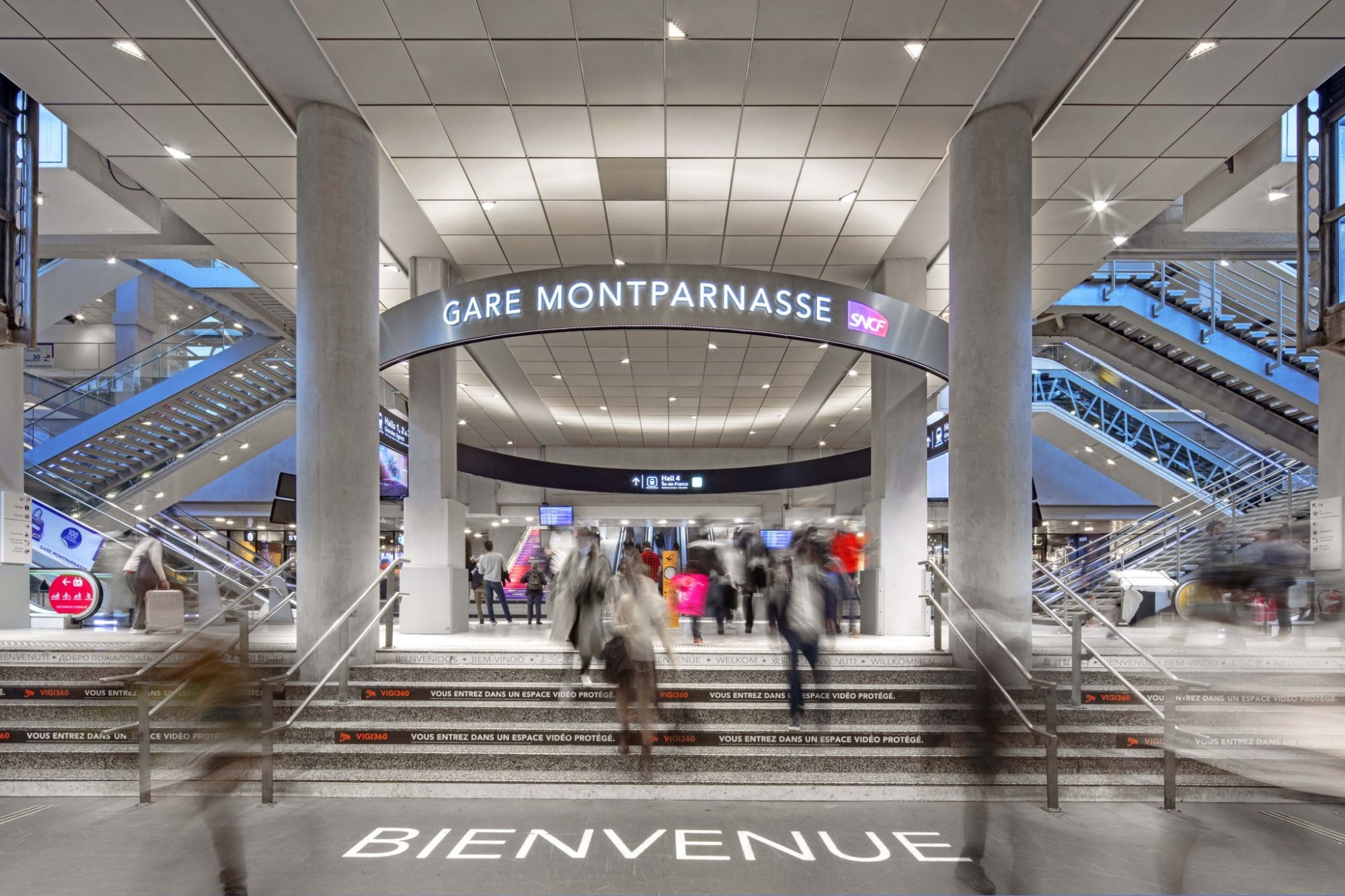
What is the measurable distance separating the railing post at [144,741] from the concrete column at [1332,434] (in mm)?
10815

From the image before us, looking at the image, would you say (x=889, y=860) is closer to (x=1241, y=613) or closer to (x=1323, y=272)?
(x=1241, y=613)

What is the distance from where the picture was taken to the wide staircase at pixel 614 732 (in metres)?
6.87

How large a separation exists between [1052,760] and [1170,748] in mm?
785

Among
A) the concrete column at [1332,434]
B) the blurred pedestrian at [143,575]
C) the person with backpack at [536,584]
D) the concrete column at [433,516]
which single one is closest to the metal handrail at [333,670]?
the concrete column at [433,516]

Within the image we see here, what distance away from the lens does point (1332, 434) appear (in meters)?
9.75

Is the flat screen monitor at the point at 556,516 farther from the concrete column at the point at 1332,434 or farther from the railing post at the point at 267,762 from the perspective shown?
the railing post at the point at 267,762

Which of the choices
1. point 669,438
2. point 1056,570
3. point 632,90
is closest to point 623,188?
point 632,90

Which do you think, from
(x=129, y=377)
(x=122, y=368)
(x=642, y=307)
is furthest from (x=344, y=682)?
(x=122, y=368)

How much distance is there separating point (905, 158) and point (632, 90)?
302cm

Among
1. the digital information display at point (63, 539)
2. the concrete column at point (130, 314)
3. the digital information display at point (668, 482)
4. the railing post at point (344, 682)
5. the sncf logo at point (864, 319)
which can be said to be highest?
the concrete column at point (130, 314)

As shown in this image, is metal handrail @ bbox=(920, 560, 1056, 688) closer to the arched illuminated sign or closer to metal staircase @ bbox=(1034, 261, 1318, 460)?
the arched illuminated sign

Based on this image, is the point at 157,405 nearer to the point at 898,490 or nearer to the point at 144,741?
the point at 144,741

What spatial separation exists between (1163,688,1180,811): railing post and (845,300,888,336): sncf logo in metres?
4.63

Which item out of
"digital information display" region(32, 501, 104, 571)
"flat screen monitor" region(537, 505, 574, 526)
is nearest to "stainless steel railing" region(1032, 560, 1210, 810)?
"digital information display" region(32, 501, 104, 571)
